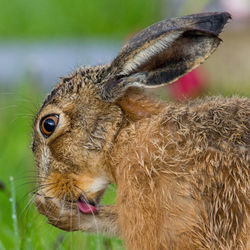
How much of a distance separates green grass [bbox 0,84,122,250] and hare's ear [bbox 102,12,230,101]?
600 millimetres

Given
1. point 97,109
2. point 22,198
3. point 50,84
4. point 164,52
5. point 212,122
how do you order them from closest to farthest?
point 212,122, point 164,52, point 97,109, point 22,198, point 50,84

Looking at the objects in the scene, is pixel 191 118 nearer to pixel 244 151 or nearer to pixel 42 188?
pixel 244 151

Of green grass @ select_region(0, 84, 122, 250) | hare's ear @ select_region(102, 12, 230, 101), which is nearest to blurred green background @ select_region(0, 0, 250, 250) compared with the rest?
green grass @ select_region(0, 84, 122, 250)

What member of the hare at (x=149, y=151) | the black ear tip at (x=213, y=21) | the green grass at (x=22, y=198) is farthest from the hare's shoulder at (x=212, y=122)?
the green grass at (x=22, y=198)

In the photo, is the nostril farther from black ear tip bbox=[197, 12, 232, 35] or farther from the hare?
black ear tip bbox=[197, 12, 232, 35]

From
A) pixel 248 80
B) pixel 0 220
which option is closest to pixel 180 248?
pixel 0 220

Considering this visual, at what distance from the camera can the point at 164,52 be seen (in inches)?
151

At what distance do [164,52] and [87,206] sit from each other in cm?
85

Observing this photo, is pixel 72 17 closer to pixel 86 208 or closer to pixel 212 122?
pixel 86 208

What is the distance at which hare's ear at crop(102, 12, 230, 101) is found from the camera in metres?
3.62

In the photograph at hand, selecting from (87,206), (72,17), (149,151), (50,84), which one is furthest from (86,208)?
(72,17)

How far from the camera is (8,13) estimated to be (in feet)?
36.2

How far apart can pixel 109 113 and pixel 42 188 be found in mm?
511

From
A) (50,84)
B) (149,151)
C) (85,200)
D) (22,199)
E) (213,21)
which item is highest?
(213,21)
